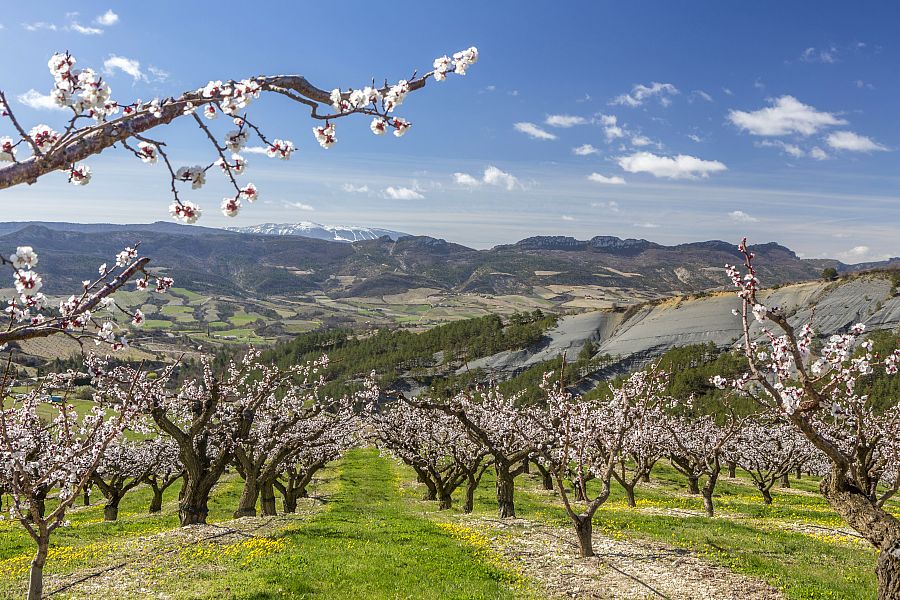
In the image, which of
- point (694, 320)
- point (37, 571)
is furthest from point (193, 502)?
point (694, 320)

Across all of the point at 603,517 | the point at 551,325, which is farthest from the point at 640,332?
the point at 603,517

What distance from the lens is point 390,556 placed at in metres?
16.3

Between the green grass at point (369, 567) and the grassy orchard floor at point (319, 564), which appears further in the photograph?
the grassy orchard floor at point (319, 564)

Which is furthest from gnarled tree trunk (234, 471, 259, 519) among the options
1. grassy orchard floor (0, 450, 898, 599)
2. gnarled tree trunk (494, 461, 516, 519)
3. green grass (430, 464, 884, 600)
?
green grass (430, 464, 884, 600)

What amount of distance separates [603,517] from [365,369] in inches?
5296

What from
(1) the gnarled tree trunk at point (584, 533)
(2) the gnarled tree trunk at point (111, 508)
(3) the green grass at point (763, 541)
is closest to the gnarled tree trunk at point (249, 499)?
(3) the green grass at point (763, 541)

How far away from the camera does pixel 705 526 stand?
22219 mm

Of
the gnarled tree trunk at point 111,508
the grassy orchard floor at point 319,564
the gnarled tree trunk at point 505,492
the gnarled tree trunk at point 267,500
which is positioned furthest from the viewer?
→ the gnarled tree trunk at point 111,508

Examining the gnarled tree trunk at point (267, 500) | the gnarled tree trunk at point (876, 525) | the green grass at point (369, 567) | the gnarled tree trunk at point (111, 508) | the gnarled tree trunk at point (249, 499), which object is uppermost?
the gnarled tree trunk at point (876, 525)

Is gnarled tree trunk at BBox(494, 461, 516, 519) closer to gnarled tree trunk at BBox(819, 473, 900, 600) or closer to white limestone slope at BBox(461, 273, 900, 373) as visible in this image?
gnarled tree trunk at BBox(819, 473, 900, 600)

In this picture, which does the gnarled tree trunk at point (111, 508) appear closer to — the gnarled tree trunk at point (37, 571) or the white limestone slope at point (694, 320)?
the gnarled tree trunk at point (37, 571)

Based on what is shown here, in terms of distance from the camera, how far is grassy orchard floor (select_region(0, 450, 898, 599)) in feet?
43.5

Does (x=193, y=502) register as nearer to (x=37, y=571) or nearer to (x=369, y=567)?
(x=369, y=567)

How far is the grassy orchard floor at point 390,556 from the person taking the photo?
43.5 ft
